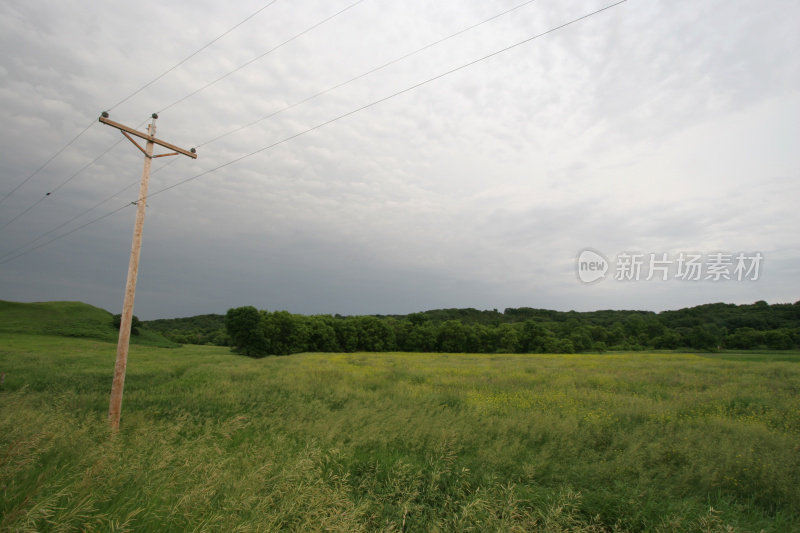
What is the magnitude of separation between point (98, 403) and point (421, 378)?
15.0m

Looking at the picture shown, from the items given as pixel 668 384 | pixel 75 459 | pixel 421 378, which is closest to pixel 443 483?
pixel 75 459

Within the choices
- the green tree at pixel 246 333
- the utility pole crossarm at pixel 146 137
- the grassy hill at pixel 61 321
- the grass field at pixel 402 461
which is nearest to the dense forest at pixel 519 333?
the green tree at pixel 246 333

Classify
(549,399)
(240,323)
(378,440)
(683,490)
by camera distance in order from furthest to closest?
(240,323) → (549,399) → (378,440) → (683,490)

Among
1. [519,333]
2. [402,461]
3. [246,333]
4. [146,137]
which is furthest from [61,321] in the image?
[519,333]

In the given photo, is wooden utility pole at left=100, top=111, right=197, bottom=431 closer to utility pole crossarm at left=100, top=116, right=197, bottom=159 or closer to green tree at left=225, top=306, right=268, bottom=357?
utility pole crossarm at left=100, top=116, right=197, bottom=159

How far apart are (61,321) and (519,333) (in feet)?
290

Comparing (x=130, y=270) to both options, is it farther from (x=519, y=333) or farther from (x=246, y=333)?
(x=519, y=333)

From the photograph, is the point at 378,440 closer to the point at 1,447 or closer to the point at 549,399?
the point at 1,447

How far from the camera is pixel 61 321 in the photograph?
6231 centimetres

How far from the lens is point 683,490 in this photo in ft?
21.8

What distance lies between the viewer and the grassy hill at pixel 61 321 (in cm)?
5641

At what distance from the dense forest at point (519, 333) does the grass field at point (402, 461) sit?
4335 centimetres

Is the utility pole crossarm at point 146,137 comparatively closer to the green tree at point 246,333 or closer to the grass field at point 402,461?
the grass field at point 402,461

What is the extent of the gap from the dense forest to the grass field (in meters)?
43.3
